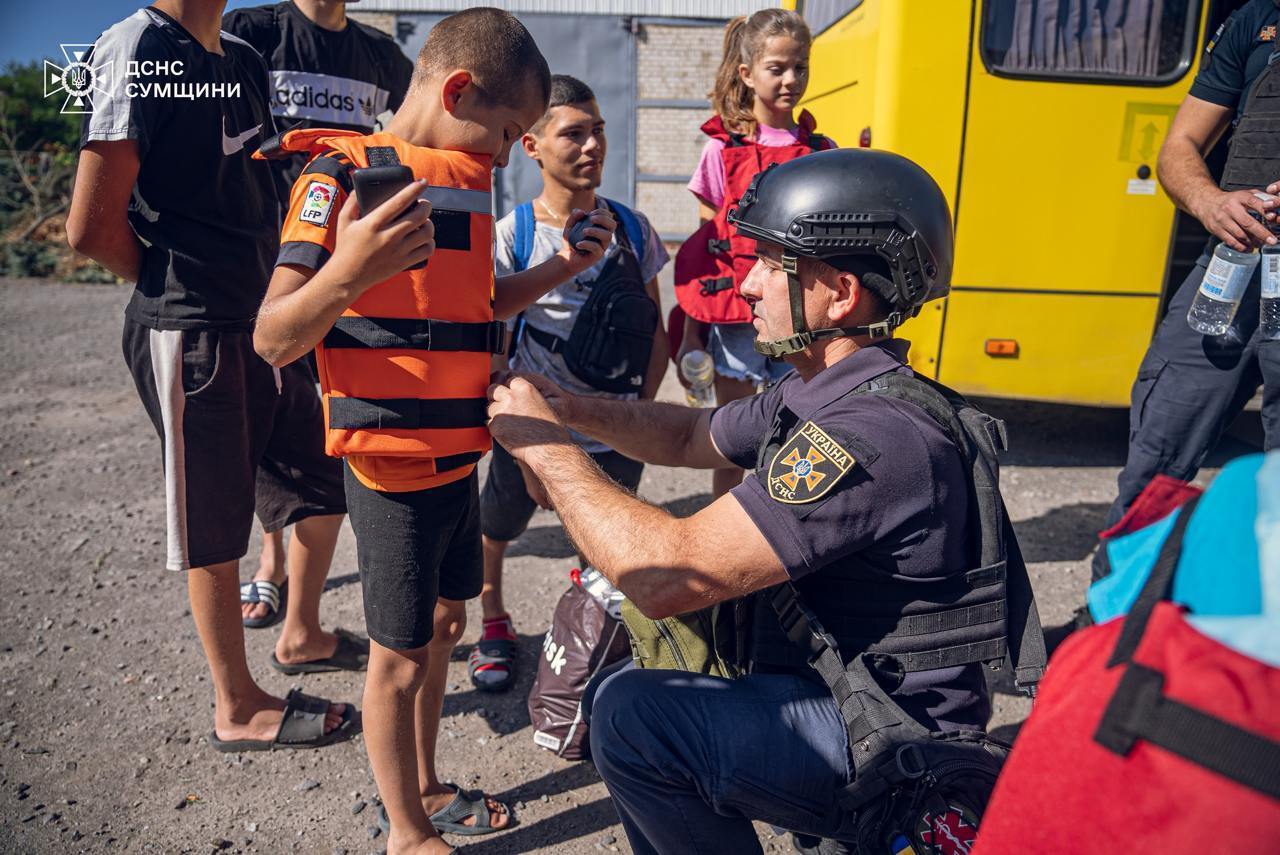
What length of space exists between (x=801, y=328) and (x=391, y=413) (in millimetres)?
1007

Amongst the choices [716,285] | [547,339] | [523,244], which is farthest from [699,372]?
[523,244]

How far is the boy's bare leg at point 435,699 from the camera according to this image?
2.56m

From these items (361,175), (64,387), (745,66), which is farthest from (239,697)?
(64,387)

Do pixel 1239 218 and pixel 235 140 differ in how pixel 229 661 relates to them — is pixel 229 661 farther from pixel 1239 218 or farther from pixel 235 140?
pixel 1239 218

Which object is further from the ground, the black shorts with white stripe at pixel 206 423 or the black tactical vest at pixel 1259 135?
the black tactical vest at pixel 1259 135

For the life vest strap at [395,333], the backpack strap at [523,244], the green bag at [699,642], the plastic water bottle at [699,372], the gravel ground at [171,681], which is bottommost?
the gravel ground at [171,681]

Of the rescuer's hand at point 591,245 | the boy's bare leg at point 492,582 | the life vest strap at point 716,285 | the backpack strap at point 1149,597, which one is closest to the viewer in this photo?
the backpack strap at point 1149,597

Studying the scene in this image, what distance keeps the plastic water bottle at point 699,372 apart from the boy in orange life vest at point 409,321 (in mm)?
1751

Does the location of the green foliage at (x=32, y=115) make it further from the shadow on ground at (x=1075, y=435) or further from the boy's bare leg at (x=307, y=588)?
the shadow on ground at (x=1075, y=435)

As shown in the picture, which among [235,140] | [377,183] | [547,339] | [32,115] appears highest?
[32,115]

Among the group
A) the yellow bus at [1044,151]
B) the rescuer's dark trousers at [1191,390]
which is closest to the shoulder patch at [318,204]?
the rescuer's dark trousers at [1191,390]

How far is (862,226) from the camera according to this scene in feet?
6.59

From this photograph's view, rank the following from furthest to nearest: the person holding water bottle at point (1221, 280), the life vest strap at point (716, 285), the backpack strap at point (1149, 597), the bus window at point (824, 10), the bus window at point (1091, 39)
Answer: the bus window at point (824, 10) → the bus window at point (1091, 39) → the life vest strap at point (716, 285) → the person holding water bottle at point (1221, 280) → the backpack strap at point (1149, 597)

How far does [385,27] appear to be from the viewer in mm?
14227
